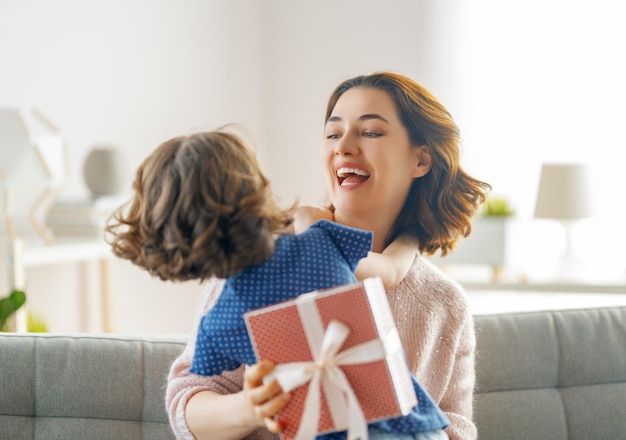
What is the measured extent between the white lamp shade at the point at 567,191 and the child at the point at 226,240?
102 inches

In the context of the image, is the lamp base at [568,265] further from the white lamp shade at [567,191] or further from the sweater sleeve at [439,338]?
the sweater sleeve at [439,338]

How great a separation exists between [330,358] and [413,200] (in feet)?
1.90

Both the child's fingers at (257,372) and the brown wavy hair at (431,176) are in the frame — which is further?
the brown wavy hair at (431,176)

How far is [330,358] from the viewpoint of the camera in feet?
3.52

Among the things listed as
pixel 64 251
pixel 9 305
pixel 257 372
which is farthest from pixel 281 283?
pixel 64 251

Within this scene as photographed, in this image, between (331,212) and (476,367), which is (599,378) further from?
(331,212)

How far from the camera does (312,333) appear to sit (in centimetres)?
107

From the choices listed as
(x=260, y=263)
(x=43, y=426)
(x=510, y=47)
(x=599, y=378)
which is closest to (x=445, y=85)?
(x=510, y=47)

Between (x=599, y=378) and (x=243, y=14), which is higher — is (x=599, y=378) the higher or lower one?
the lower one

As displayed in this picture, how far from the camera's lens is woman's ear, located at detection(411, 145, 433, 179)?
1.55 meters

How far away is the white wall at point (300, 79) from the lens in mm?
3742

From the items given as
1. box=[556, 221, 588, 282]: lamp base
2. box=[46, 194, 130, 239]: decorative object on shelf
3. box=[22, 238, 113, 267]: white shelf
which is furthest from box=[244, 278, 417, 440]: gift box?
box=[556, 221, 588, 282]: lamp base

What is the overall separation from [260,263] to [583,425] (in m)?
1.01

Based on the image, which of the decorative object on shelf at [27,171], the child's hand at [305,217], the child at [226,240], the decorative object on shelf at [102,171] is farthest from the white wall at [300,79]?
the child at [226,240]
